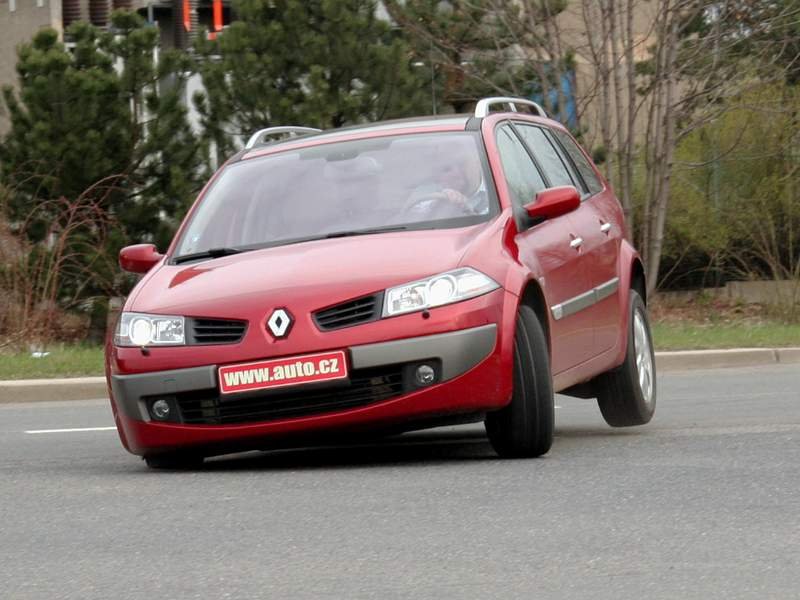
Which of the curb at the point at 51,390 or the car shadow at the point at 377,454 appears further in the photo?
the curb at the point at 51,390

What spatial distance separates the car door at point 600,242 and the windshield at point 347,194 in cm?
83

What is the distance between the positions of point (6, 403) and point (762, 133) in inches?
526

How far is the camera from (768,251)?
2469cm

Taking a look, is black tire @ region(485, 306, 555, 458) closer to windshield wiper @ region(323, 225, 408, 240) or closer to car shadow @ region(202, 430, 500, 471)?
car shadow @ region(202, 430, 500, 471)

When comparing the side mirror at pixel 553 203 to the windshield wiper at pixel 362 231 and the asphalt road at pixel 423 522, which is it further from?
the asphalt road at pixel 423 522

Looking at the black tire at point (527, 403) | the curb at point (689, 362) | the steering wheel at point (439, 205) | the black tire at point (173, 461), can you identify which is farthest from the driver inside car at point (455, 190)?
the curb at point (689, 362)

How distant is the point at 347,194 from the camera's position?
8.50 meters

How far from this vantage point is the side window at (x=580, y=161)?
10.1 meters

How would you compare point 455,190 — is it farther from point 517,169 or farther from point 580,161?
point 580,161

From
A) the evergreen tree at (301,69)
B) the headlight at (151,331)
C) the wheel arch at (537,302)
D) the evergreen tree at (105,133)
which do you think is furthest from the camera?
the evergreen tree at (301,69)

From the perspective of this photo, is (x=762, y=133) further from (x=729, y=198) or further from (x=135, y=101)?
(x=135, y=101)

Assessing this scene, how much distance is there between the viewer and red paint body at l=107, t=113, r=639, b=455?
737cm

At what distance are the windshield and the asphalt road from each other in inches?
40.1

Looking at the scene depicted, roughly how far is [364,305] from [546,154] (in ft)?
8.34
